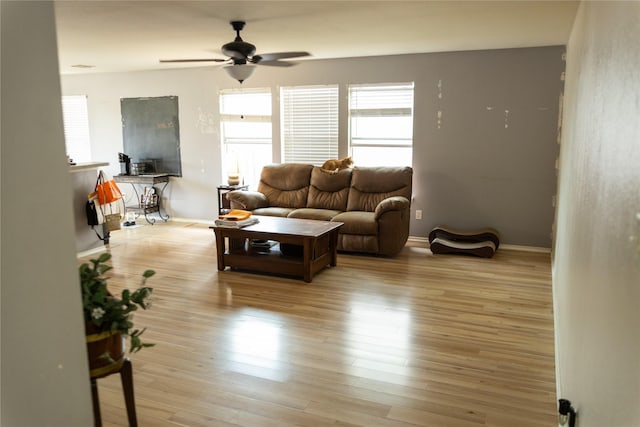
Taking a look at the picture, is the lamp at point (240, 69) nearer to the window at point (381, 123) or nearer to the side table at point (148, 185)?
the window at point (381, 123)

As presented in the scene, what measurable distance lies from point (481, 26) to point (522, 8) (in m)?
0.68

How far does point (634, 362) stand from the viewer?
3.15 ft

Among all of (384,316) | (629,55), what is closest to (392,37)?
(384,316)

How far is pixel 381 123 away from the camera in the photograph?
6348 mm

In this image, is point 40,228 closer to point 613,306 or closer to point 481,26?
point 613,306

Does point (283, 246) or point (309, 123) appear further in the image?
point (309, 123)

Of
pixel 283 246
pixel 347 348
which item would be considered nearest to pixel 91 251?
pixel 283 246

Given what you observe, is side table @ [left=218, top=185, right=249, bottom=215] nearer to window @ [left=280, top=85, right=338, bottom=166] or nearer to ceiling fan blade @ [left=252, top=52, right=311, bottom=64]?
window @ [left=280, top=85, right=338, bottom=166]

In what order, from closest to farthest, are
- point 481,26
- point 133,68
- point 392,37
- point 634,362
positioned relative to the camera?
point 634,362
point 481,26
point 392,37
point 133,68

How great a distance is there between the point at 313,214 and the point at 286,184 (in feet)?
2.85

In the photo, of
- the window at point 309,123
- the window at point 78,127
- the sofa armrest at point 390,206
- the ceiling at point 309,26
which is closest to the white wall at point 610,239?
the ceiling at point 309,26

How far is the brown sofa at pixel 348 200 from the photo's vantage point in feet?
A: 17.9

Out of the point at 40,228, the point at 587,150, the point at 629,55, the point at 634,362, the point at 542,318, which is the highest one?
the point at 629,55

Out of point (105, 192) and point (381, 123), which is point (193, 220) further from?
point (381, 123)
